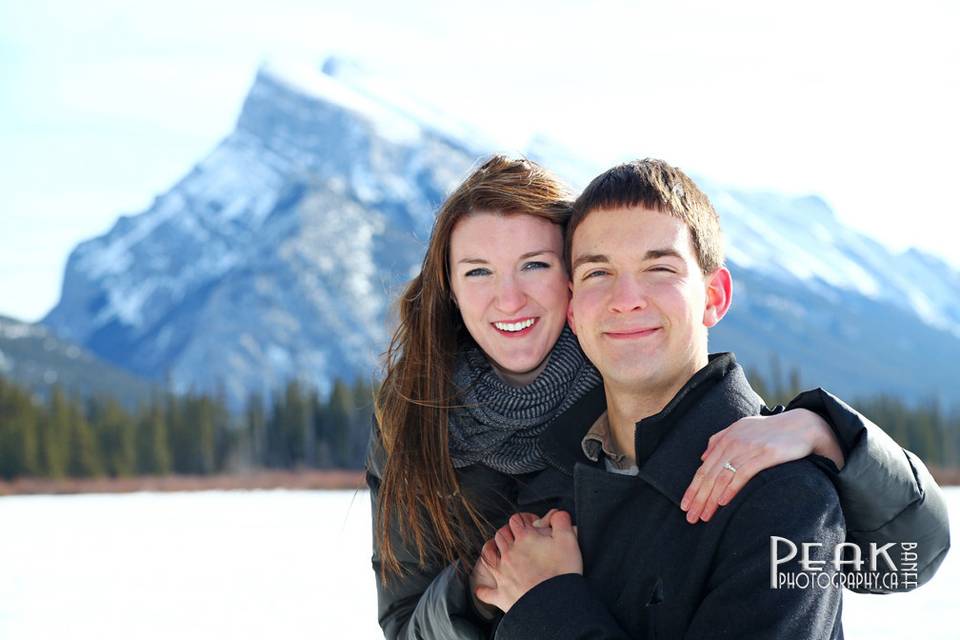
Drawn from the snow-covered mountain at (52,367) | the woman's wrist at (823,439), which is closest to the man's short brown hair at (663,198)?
the woman's wrist at (823,439)

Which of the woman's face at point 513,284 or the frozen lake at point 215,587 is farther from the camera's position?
the frozen lake at point 215,587

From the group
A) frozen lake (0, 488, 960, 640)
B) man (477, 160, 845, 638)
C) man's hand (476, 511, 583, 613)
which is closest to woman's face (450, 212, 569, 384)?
man (477, 160, 845, 638)

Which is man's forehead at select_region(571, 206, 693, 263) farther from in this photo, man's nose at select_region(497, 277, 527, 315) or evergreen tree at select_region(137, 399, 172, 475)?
evergreen tree at select_region(137, 399, 172, 475)

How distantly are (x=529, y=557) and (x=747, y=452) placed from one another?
73cm

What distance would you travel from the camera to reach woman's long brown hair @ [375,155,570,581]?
4.04 metres

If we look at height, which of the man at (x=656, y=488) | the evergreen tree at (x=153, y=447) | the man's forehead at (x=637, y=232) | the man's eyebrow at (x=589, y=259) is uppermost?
the man's forehead at (x=637, y=232)

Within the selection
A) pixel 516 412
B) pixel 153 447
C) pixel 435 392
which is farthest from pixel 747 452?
pixel 153 447

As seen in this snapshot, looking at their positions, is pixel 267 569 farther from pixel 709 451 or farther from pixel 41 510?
pixel 41 510

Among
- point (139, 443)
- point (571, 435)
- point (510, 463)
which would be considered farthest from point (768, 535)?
point (139, 443)

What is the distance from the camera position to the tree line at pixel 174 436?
73.2 metres

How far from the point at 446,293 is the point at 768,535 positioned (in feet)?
6.89

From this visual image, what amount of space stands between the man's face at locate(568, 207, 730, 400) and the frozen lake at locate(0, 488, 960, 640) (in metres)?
2.43

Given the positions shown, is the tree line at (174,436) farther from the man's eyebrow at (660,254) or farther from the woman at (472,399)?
the man's eyebrow at (660,254)

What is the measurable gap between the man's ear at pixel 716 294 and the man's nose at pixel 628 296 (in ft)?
0.86
